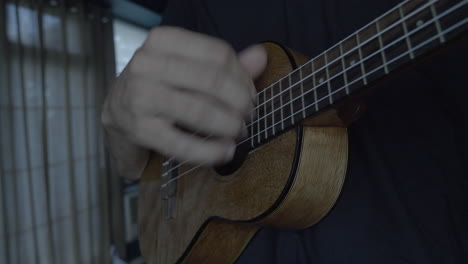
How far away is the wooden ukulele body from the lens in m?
0.44

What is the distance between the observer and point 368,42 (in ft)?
1.03

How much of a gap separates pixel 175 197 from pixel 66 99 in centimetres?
189

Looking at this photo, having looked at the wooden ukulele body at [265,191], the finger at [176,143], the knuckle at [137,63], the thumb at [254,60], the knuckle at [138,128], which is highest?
the thumb at [254,60]

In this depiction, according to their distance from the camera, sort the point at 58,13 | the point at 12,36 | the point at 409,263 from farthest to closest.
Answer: the point at 58,13 → the point at 12,36 → the point at 409,263

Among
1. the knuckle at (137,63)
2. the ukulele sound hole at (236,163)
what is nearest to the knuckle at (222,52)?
the knuckle at (137,63)

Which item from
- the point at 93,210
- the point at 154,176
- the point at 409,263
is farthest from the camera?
the point at 93,210

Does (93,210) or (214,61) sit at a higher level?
(214,61)

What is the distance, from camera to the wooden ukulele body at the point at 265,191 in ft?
1.44

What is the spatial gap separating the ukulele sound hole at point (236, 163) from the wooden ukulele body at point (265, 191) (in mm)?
12

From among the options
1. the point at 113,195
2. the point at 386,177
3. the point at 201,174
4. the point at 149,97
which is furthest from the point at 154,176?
the point at 113,195

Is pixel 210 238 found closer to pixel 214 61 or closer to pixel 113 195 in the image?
pixel 214 61

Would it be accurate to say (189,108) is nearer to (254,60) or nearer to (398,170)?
(254,60)

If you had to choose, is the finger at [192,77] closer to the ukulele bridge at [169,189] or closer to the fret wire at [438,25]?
the fret wire at [438,25]

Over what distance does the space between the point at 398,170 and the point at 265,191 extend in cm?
23
